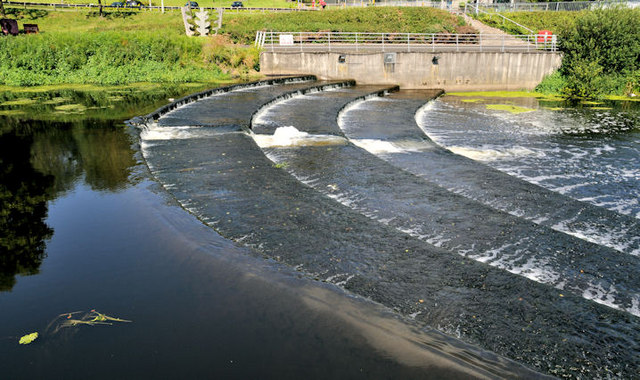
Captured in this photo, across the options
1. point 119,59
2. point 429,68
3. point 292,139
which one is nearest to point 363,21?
point 429,68

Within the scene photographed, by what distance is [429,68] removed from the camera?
34.6 meters

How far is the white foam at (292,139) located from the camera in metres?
15.7

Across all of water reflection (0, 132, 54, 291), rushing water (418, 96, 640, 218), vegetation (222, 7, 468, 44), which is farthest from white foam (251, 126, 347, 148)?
vegetation (222, 7, 468, 44)

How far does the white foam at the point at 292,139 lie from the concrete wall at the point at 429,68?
17.9 m

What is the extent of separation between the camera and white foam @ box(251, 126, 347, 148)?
15.7 meters

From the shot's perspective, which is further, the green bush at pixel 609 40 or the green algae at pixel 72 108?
the green bush at pixel 609 40

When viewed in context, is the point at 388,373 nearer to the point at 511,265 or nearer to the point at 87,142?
the point at 511,265

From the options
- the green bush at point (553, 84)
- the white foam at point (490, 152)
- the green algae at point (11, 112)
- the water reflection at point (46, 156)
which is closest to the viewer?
the water reflection at point (46, 156)

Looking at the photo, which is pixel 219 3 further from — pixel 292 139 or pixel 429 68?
pixel 292 139

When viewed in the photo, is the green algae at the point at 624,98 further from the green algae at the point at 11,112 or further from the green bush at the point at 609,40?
the green algae at the point at 11,112

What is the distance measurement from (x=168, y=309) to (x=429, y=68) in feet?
103

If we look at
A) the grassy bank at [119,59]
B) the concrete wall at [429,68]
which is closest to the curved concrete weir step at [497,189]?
the concrete wall at [429,68]

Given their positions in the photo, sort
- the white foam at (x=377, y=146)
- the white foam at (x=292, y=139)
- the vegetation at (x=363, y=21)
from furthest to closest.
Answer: the vegetation at (x=363, y=21)
the white foam at (x=377, y=146)
the white foam at (x=292, y=139)

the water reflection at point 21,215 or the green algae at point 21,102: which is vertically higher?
the green algae at point 21,102
